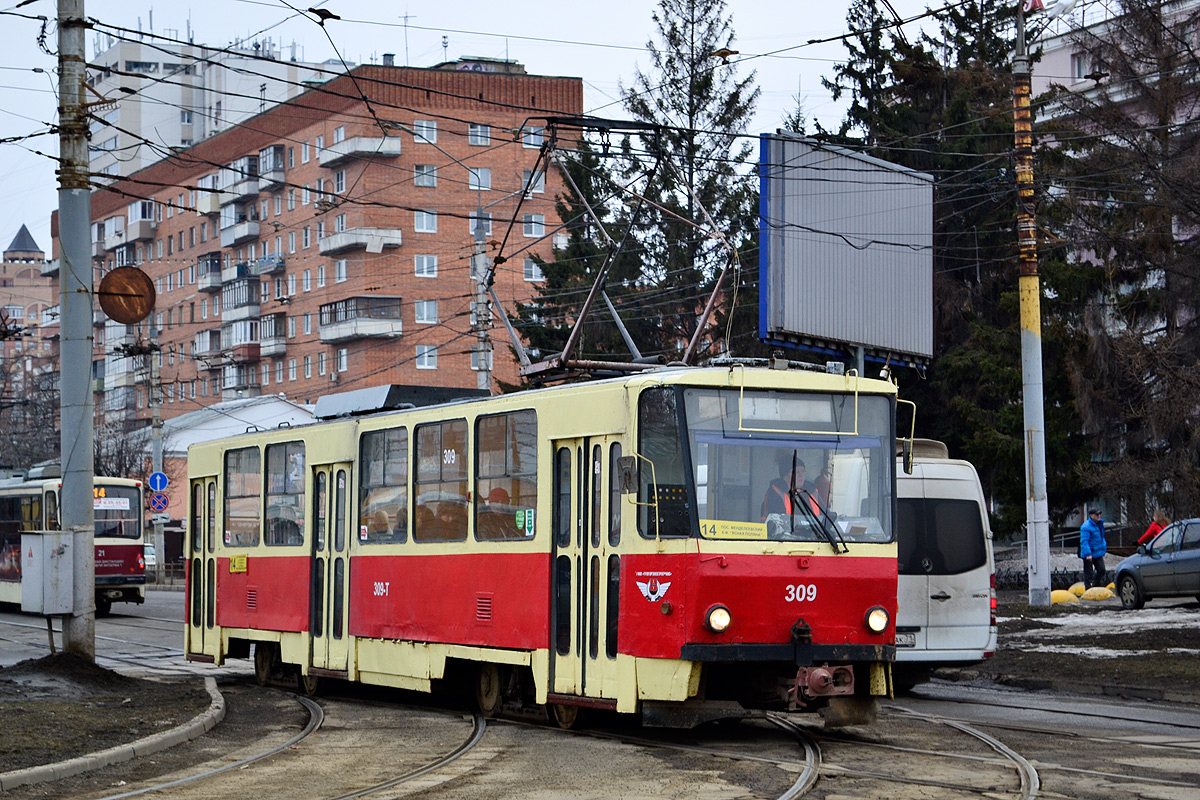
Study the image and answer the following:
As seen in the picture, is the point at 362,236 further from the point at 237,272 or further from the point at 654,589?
the point at 654,589

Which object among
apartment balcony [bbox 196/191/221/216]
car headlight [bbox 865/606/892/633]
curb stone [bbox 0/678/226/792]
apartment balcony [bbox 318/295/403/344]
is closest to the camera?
curb stone [bbox 0/678/226/792]

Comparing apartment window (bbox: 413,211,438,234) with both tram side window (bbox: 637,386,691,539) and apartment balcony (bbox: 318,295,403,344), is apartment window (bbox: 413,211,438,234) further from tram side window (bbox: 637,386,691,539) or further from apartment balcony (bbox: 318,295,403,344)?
tram side window (bbox: 637,386,691,539)

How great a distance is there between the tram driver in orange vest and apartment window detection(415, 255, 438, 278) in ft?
208

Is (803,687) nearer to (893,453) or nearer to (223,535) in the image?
(893,453)

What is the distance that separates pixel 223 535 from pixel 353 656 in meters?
3.67

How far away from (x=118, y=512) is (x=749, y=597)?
24320mm

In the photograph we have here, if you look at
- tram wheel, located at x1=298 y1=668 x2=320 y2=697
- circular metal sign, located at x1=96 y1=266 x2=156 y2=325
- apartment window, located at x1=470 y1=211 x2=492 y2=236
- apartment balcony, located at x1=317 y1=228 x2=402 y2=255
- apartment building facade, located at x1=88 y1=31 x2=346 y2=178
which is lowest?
tram wheel, located at x1=298 y1=668 x2=320 y2=697

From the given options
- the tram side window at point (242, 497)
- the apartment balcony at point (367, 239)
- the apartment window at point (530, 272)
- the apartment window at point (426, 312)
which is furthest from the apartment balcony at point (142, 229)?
the tram side window at point (242, 497)

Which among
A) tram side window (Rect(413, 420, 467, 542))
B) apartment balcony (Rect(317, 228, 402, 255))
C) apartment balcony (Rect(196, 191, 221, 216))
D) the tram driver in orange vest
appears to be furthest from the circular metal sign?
apartment balcony (Rect(196, 191, 221, 216))

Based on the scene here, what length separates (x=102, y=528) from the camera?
32750 mm

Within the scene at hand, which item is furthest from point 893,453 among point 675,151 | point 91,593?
point 675,151

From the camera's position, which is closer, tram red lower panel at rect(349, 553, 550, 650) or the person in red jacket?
tram red lower panel at rect(349, 553, 550, 650)

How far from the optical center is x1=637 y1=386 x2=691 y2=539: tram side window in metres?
11.5

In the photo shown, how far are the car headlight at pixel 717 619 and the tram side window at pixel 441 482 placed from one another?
11.1ft
